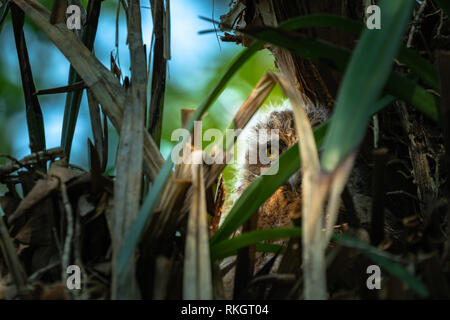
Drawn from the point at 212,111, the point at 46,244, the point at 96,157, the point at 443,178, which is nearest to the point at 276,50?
the point at 443,178

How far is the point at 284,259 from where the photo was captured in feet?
2.13

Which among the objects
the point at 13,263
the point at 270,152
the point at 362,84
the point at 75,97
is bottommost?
the point at 13,263

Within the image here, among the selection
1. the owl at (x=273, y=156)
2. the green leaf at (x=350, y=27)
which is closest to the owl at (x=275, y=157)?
the owl at (x=273, y=156)

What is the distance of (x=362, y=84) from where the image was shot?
41 centimetres

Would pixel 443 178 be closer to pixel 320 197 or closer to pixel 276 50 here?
pixel 276 50

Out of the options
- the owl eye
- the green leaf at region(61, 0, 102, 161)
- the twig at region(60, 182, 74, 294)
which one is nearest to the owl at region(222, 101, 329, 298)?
the owl eye

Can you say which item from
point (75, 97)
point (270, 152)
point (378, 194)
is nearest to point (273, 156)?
point (270, 152)

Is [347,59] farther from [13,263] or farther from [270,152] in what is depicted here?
[270,152]

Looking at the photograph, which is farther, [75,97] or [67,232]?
[75,97]

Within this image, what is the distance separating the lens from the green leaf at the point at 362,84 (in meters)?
0.39

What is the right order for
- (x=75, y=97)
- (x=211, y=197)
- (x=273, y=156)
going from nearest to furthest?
(x=211, y=197), (x=75, y=97), (x=273, y=156)

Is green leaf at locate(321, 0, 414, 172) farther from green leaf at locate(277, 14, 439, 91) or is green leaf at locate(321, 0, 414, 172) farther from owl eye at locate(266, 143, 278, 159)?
owl eye at locate(266, 143, 278, 159)

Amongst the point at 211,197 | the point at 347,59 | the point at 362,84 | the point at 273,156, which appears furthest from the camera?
the point at 273,156

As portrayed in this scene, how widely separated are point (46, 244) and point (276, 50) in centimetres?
95
